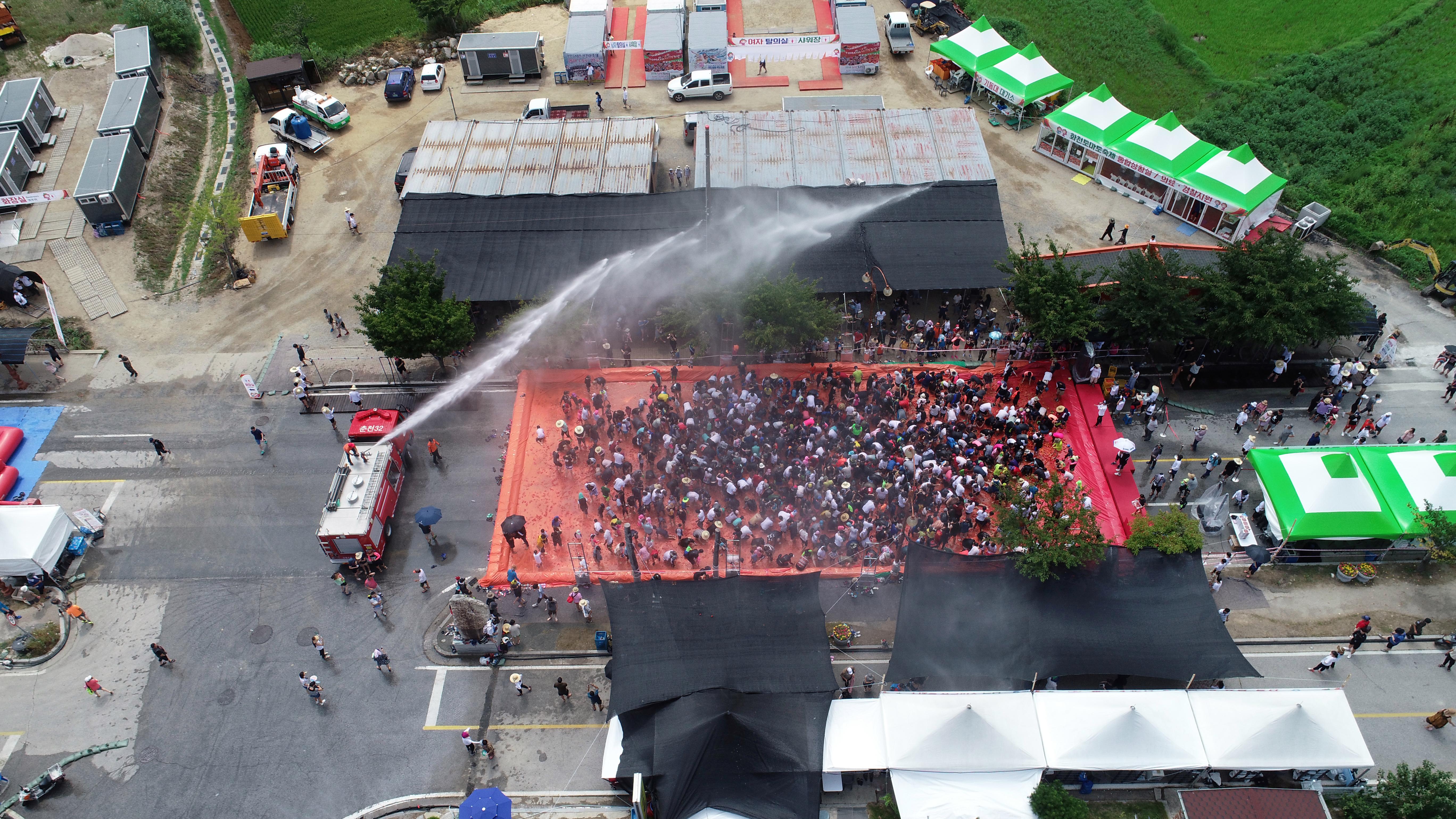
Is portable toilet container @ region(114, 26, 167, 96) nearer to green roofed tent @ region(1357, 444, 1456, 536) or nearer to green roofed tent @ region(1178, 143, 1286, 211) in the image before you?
green roofed tent @ region(1178, 143, 1286, 211)

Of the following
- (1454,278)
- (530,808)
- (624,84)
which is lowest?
(530,808)

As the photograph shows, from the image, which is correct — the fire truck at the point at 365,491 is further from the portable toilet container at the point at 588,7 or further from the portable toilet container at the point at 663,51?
the portable toilet container at the point at 588,7

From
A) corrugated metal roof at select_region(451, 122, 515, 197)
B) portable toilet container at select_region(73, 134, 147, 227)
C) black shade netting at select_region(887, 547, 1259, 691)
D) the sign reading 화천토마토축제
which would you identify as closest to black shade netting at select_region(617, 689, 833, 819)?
black shade netting at select_region(887, 547, 1259, 691)

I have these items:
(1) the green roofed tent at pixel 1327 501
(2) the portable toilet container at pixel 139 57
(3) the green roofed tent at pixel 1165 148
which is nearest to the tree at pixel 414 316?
(2) the portable toilet container at pixel 139 57

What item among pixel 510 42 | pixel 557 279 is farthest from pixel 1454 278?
pixel 510 42

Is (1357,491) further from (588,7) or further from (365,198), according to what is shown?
(588,7)

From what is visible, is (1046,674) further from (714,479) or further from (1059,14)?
(1059,14)
